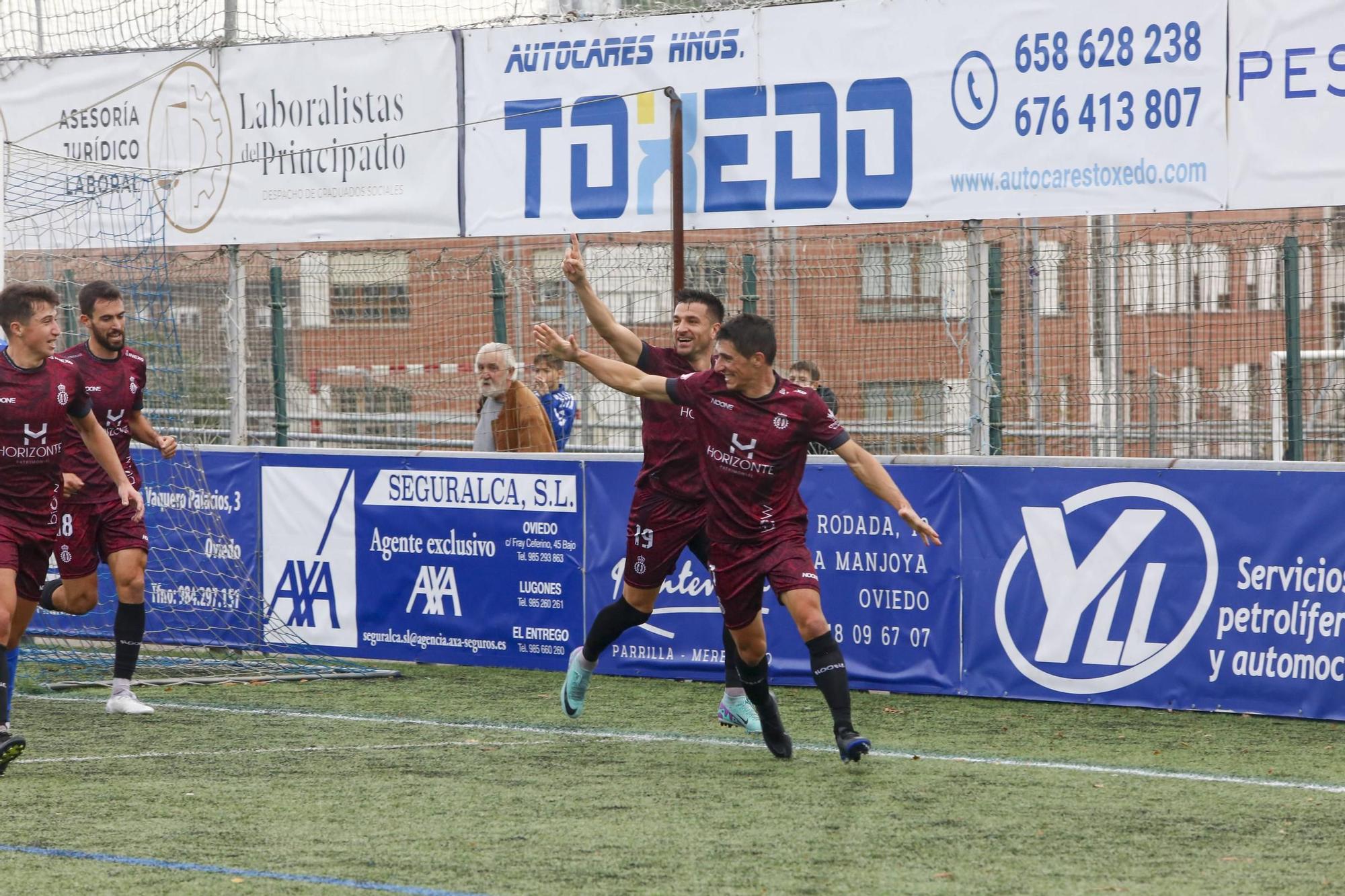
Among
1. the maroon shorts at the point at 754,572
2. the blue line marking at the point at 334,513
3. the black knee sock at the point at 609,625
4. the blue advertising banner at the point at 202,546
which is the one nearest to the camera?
the maroon shorts at the point at 754,572

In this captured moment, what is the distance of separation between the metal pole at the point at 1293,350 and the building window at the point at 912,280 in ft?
6.40

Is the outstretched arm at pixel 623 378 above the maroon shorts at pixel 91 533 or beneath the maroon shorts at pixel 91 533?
above

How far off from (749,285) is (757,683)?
12.9 feet

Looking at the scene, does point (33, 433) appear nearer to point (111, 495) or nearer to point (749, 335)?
point (111, 495)

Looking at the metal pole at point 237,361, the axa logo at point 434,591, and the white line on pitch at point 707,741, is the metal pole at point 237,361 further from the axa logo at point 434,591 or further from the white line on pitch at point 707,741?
the white line on pitch at point 707,741

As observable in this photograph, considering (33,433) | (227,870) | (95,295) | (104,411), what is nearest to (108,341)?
(95,295)

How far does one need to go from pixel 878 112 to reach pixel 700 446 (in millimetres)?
3904

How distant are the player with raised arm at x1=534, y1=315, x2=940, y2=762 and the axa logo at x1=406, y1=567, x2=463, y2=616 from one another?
3.88 meters

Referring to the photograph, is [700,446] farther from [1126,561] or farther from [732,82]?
[732,82]

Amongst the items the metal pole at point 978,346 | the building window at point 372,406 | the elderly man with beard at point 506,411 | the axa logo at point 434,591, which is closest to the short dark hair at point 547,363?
the elderly man with beard at point 506,411

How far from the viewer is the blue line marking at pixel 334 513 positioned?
11516 mm

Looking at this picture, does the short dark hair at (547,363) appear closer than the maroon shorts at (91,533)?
No

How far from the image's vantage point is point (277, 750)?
7984 mm

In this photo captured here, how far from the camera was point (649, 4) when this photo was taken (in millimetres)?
11945
